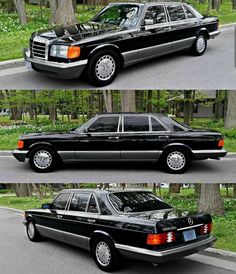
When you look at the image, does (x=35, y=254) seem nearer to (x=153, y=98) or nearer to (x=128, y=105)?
(x=128, y=105)

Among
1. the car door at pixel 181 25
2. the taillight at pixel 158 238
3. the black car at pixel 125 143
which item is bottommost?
the taillight at pixel 158 238

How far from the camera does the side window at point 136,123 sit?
8.16 meters

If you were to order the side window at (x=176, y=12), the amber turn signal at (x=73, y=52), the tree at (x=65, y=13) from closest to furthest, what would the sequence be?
the amber turn signal at (x=73, y=52), the side window at (x=176, y=12), the tree at (x=65, y=13)

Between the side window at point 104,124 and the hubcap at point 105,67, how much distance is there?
44.6 inches

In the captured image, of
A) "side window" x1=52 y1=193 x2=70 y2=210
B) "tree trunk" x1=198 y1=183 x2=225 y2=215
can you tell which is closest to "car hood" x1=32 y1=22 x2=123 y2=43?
"side window" x1=52 y1=193 x2=70 y2=210

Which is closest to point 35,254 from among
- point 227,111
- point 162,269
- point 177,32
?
point 162,269

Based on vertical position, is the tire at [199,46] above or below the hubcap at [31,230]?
above

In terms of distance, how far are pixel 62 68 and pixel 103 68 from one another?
0.83 m

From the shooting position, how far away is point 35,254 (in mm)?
8414

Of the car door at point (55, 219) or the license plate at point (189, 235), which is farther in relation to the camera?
the car door at point (55, 219)

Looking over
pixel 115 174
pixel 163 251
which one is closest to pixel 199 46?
pixel 115 174

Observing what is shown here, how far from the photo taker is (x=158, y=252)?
6.05 meters

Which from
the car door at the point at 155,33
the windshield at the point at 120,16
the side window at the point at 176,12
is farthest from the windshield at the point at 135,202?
the side window at the point at 176,12

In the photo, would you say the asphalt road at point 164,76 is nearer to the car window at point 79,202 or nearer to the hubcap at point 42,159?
the hubcap at point 42,159
